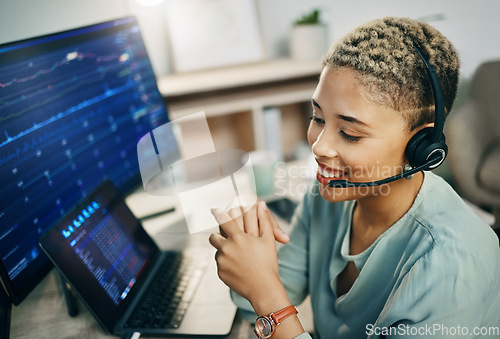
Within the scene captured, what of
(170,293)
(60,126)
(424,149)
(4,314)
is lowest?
(170,293)

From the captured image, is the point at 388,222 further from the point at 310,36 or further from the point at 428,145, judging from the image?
the point at 310,36

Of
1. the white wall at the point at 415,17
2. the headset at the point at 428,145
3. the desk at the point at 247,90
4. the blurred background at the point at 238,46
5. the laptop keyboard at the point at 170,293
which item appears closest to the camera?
the headset at the point at 428,145

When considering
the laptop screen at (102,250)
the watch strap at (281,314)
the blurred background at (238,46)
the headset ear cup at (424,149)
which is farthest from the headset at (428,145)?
the blurred background at (238,46)

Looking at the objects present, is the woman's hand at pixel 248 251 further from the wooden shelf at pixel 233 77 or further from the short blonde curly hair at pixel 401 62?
the wooden shelf at pixel 233 77

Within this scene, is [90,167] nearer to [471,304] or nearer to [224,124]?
[471,304]

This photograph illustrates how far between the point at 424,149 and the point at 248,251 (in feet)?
1.17

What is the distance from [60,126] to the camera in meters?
0.86

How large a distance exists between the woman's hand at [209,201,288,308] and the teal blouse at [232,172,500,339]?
10cm

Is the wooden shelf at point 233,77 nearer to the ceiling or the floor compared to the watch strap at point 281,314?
nearer to the ceiling

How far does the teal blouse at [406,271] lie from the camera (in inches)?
24.7

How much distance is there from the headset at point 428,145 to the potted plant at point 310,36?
128 centimetres

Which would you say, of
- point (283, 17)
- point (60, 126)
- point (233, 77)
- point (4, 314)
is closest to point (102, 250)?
point (4, 314)

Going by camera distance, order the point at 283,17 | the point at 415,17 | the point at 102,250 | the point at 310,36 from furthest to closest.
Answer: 1. the point at 283,17
2. the point at 310,36
3. the point at 415,17
4. the point at 102,250

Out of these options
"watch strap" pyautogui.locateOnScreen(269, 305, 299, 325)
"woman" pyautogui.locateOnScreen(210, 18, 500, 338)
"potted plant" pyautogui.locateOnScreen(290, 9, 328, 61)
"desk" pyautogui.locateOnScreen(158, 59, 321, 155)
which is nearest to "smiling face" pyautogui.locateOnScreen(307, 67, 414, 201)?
"woman" pyautogui.locateOnScreen(210, 18, 500, 338)
